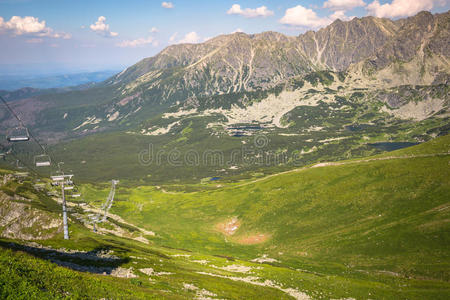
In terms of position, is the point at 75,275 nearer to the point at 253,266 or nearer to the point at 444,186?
the point at 253,266

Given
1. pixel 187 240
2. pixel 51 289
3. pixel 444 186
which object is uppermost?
pixel 51 289

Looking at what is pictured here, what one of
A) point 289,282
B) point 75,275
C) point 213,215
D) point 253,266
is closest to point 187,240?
point 213,215

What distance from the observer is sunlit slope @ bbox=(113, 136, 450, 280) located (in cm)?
10025

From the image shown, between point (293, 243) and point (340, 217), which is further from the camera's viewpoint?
point (340, 217)

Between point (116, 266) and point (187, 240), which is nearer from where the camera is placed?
point (116, 266)

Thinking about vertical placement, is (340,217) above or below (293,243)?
above

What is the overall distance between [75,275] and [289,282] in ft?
177

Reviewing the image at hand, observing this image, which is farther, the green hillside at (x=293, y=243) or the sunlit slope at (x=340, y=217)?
the sunlit slope at (x=340, y=217)

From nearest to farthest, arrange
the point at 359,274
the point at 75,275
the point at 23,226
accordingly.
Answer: the point at 75,275 < the point at 359,274 < the point at 23,226

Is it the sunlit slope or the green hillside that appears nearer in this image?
the green hillside

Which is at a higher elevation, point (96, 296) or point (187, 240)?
point (96, 296)

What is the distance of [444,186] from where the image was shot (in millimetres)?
125062

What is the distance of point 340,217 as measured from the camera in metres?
131

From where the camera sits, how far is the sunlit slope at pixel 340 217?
100 meters
